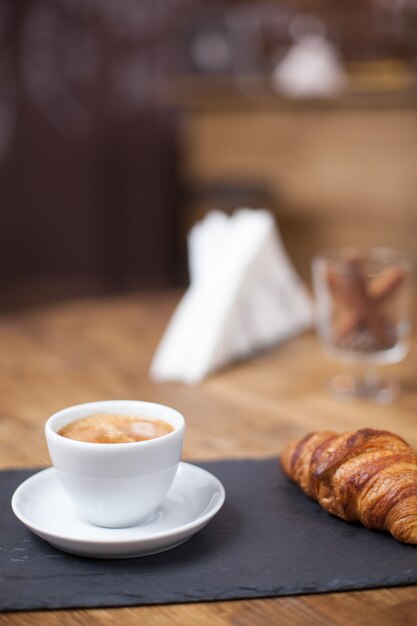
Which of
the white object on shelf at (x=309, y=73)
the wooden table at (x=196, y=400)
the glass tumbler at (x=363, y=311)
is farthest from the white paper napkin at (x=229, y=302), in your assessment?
the white object on shelf at (x=309, y=73)

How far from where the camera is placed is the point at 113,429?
752 millimetres

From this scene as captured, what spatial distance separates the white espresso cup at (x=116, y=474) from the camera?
70cm

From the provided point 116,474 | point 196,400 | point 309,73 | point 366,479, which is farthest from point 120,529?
point 309,73

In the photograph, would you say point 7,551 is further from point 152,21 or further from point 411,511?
point 152,21

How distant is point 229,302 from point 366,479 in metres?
0.66

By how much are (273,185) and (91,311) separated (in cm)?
260

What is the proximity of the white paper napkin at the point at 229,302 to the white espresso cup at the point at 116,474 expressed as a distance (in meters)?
0.58

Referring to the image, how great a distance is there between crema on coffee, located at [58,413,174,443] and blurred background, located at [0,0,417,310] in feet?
10.5

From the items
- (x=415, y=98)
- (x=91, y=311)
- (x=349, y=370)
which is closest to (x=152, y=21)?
(x=415, y=98)

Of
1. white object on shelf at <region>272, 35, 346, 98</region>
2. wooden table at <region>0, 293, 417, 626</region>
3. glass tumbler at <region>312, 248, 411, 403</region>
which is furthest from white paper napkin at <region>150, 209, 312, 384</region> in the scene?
white object on shelf at <region>272, 35, 346, 98</region>

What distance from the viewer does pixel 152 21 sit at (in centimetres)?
521

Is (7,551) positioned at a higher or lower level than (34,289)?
higher

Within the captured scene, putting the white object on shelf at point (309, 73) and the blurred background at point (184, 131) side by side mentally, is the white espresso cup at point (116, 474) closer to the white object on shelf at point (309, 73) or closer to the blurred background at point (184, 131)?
the blurred background at point (184, 131)

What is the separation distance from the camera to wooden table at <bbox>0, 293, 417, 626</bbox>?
0.62m
